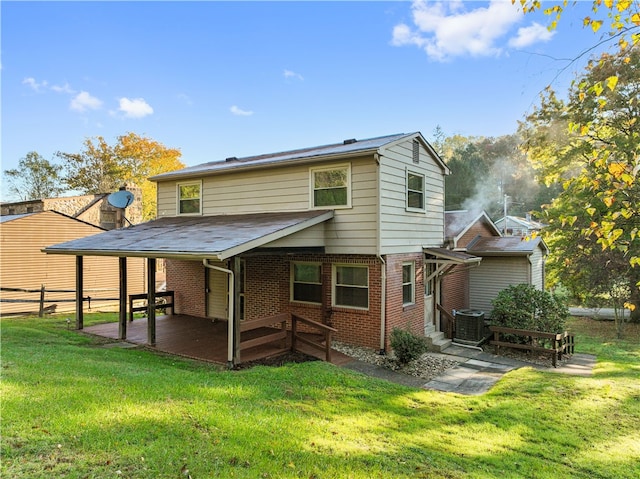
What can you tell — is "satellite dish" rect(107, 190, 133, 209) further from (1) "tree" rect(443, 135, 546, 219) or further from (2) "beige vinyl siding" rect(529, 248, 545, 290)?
(1) "tree" rect(443, 135, 546, 219)

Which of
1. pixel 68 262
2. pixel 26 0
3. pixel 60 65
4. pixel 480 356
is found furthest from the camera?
pixel 60 65

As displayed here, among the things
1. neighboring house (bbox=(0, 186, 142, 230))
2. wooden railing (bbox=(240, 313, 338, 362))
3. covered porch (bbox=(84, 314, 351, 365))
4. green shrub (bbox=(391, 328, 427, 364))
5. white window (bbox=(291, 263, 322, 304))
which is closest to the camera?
wooden railing (bbox=(240, 313, 338, 362))

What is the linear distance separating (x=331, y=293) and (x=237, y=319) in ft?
11.4

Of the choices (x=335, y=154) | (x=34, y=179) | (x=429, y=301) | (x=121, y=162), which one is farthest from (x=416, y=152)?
(x=34, y=179)

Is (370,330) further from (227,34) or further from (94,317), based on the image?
(227,34)

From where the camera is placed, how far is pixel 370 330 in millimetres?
10305

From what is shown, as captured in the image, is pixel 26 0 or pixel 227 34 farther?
pixel 227 34

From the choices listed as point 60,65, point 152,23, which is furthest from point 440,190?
point 60,65

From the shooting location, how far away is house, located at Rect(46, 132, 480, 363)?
31.9 feet

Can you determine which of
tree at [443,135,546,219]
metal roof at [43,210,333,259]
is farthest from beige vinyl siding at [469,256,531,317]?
tree at [443,135,546,219]

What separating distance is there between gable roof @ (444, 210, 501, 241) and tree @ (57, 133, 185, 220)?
26.7 metres

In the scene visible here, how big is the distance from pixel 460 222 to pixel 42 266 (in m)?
17.4

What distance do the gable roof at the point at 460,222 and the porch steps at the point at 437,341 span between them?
3.75 meters

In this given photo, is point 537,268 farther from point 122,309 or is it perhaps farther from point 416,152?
point 122,309
